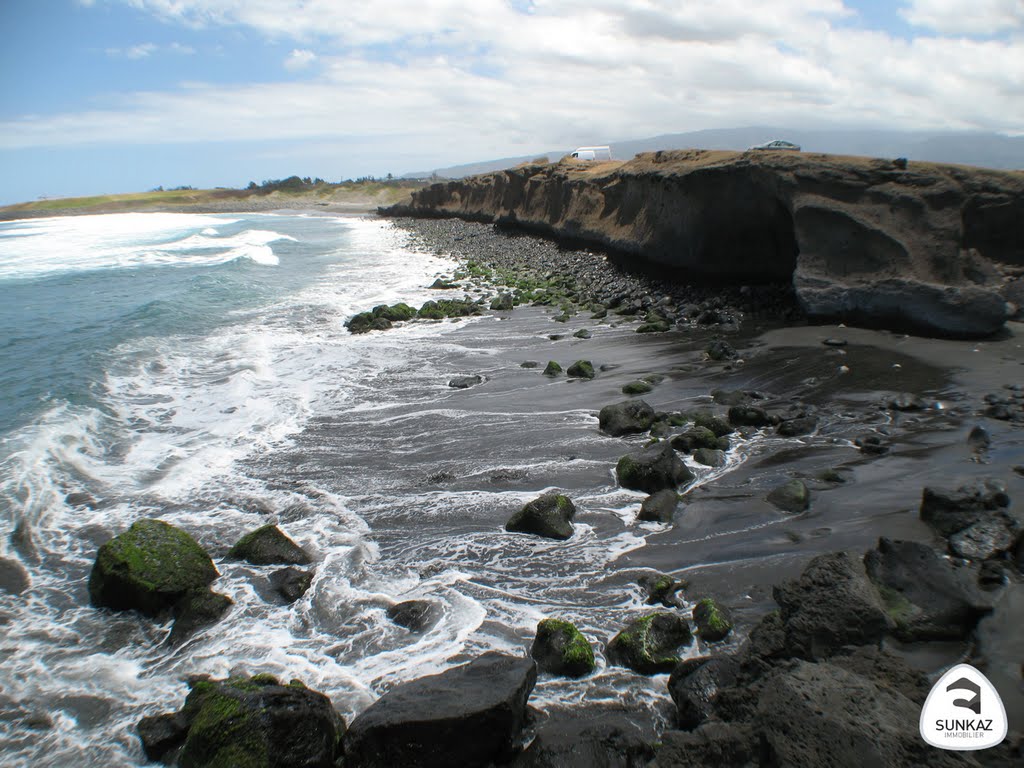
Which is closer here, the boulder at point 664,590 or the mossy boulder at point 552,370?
the boulder at point 664,590

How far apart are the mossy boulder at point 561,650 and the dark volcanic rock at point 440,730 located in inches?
26.9

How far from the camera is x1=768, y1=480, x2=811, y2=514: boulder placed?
23.0ft

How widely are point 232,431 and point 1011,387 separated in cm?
1173

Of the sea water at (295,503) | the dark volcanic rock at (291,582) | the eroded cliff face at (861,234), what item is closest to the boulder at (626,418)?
the sea water at (295,503)

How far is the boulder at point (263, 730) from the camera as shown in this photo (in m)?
4.20

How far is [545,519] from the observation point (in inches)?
277

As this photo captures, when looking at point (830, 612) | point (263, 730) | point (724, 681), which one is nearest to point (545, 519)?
point (724, 681)

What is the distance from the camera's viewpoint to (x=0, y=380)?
14.1m

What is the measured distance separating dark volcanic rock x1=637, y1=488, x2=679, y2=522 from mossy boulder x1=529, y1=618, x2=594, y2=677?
7.07 feet

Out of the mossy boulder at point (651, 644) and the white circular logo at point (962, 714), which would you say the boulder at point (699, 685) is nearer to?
the mossy boulder at point (651, 644)

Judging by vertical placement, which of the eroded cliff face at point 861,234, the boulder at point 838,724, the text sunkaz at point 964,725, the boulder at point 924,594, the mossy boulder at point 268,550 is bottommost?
the mossy boulder at point 268,550

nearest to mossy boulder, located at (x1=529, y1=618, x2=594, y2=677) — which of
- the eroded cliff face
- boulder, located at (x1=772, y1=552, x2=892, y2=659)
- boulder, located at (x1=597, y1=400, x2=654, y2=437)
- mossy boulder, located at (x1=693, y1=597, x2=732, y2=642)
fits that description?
mossy boulder, located at (x1=693, y1=597, x2=732, y2=642)

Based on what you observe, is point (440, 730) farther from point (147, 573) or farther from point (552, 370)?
point (552, 370)

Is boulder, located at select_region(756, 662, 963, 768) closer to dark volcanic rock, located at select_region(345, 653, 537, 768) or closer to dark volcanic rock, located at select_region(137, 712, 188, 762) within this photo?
dark volcanic rock, located at select_region(345, 653, 537, 768)
